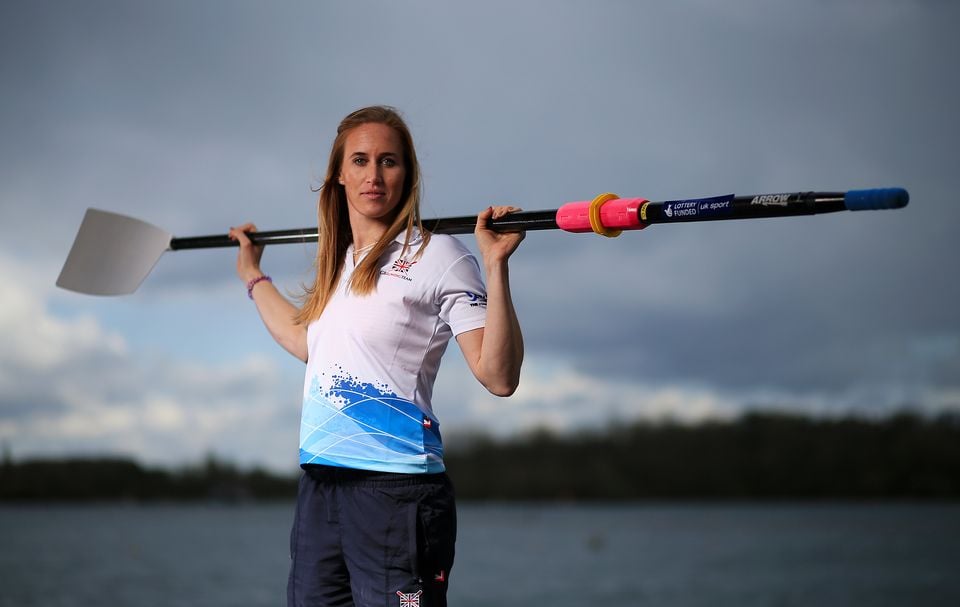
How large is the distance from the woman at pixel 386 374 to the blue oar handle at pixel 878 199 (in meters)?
0.87

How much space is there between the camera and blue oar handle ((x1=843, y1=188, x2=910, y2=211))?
2.22 metres

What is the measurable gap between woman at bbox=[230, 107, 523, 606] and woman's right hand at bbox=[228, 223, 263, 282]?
0.71 metres

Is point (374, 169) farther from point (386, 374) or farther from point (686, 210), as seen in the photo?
point (686, 210)

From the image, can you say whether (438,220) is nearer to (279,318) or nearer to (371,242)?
(371,242)

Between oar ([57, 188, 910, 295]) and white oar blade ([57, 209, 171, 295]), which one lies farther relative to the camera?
white oar blade ([57, 209, 171, 295])

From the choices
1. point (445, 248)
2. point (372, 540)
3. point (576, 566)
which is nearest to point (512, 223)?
point (445, 248)

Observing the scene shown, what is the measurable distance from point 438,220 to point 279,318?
0.66m

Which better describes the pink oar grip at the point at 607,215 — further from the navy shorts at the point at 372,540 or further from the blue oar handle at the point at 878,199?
the navy shorts at the point at 372,540

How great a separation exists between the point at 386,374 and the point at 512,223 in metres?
0.53

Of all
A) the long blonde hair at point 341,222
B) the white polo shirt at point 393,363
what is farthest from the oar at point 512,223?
the white polo shirt at point 393,363

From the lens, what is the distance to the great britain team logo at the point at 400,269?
2.77 metres

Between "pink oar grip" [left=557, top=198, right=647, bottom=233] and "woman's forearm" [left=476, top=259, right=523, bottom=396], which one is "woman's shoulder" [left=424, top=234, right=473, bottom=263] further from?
"pink oar grip" [left=557, top=198, right=647, bottom=233]

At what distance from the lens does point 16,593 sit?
3250cm

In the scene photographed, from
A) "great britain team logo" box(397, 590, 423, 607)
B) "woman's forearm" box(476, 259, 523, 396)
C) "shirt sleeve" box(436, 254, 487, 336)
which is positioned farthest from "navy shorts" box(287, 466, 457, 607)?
"shirt sleeve" box(436, 254, 487, 336)
